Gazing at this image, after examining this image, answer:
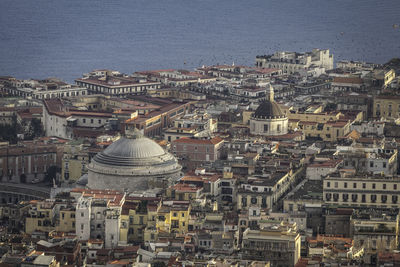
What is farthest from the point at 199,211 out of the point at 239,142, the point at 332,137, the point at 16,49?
the point at 16,49

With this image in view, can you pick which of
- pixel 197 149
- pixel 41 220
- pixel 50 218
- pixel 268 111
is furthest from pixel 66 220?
pixel 268 111

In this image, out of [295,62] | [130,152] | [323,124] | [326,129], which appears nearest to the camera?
[130,152]

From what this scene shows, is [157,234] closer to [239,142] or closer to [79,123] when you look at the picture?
[239,142]

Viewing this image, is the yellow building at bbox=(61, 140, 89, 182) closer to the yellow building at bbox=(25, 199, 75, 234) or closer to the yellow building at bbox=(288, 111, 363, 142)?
the yellow building at bbox=(25, 199, 75, 234)

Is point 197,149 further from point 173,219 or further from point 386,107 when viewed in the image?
point 386,107

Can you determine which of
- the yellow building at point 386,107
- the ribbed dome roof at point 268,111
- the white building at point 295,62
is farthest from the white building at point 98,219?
the white building at point 295,62

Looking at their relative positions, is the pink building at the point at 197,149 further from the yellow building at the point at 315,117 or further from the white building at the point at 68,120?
the white building at the point at 68,120
